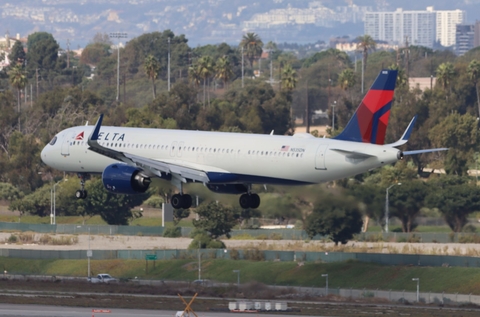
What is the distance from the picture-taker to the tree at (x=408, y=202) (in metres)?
103

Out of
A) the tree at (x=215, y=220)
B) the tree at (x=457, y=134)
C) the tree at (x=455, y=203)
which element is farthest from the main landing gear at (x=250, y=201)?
the tree at (x=457, y=134)

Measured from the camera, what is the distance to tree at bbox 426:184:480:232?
372ft

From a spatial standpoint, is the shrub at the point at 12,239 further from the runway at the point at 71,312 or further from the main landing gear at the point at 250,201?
the main landing gear at the point at 250,201

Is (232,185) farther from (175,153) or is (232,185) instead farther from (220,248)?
(220,248)

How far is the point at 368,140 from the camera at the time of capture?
226 ft

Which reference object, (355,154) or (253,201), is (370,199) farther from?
(355,154)

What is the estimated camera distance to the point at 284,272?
98.4 metres

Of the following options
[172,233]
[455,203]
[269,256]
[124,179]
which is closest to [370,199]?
[124,179]

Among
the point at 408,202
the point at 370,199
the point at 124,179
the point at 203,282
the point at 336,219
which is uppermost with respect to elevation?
the point at 124,179

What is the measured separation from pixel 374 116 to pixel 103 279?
36.9 m

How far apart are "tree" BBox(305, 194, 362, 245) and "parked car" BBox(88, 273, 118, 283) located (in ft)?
55.7

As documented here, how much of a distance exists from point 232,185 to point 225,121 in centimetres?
11590

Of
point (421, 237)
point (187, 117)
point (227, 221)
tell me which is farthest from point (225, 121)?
point (421, 237)

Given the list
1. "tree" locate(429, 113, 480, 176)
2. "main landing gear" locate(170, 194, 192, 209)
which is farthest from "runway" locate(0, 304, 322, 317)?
"tree" locate(429, 113, 480, 176)
